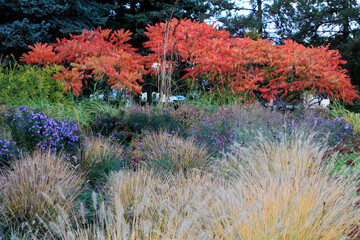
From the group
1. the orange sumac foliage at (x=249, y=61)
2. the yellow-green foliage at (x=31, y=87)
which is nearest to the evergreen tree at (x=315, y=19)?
the orange sumac foliage at (x=249, y=61)

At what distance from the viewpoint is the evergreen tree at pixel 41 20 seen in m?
10.4

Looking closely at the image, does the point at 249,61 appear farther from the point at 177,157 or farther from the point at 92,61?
the point at 177,157

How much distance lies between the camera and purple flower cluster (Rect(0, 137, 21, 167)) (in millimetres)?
3970

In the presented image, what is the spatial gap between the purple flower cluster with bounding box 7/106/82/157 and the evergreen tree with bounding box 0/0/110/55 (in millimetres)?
6657

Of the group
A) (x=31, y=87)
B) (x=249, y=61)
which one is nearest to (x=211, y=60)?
(x=249, y=61)

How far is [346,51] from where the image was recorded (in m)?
17.8

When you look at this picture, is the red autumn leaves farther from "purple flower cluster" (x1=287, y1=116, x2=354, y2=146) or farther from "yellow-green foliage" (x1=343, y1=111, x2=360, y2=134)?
"purple flower cluster" (x1=287, y1=116, x2=354, y2=146)

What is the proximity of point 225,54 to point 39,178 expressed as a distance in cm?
641

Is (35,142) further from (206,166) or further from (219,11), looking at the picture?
(219,11)

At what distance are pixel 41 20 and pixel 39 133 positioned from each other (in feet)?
26.1

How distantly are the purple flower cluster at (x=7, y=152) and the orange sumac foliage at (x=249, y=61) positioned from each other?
4770 millimetres

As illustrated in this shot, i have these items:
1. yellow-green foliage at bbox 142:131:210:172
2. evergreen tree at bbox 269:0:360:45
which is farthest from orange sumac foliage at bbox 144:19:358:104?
evergreen tree at bbox 269:0:360:45

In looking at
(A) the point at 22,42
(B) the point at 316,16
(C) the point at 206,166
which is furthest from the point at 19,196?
(B) the point at 316,16

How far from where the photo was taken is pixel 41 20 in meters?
11.1
